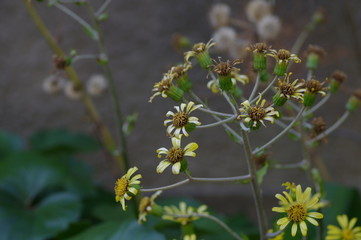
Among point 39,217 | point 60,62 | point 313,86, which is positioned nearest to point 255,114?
point 313,86

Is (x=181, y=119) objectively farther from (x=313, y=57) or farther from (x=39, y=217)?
(x=39, y=217)

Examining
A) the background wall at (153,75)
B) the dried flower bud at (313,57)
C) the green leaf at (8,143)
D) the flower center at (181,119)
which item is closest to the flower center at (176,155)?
the flower center at (181,119)

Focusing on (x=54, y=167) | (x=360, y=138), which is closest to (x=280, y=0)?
(x=360, y=138)

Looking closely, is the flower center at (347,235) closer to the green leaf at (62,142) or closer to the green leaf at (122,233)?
the green leaf at (122,233)

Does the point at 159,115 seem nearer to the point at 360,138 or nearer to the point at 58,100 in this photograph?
the point at 58,100

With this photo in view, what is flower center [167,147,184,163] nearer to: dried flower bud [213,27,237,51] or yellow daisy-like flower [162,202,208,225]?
yellow daisy-like flower [162,202,208,225]
